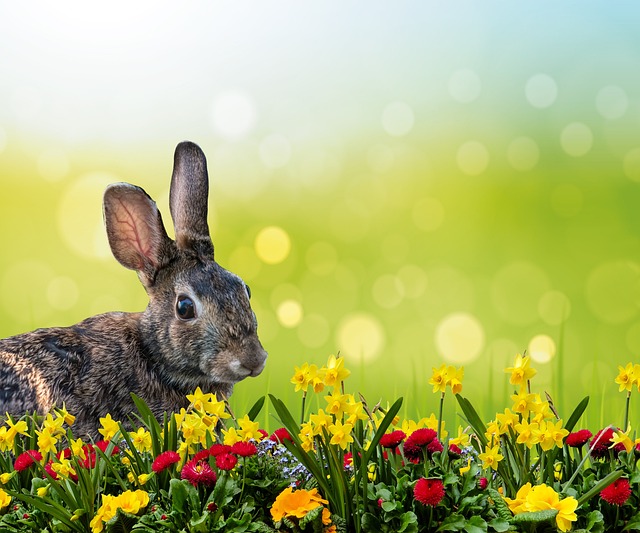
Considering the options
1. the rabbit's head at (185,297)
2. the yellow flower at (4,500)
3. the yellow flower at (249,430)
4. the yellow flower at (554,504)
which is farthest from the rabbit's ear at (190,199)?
the yellow flower at (554,504)

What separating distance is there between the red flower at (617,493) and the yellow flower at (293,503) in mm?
1037

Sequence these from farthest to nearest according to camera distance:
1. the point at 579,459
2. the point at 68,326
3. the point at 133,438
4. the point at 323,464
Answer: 1. the point at 68,326
2. the point at 133,438
3. the point at 579,459
4. the point at 323,464

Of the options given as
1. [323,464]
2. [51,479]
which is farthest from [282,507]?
[51,479]

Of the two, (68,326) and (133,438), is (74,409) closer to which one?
(68,326)

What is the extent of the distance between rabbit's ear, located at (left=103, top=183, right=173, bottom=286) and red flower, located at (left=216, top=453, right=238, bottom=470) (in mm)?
2186

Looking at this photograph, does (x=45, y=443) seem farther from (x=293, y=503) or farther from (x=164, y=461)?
(x=293, y=503)

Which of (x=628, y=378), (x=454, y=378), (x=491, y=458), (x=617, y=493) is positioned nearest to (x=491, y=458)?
(x=491, y=458)

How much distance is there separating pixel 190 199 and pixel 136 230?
433 millimetres

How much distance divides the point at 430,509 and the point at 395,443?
335mm

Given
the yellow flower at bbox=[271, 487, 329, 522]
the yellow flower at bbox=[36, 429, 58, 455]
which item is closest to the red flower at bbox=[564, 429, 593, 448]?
the yellow flower at bbox=[271, 487, 329, 522]

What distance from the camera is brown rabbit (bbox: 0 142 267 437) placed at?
467 cm

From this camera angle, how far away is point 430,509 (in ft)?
9.27

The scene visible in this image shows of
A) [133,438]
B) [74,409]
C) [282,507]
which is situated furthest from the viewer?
[74,409]

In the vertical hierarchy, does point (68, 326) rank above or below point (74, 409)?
above
